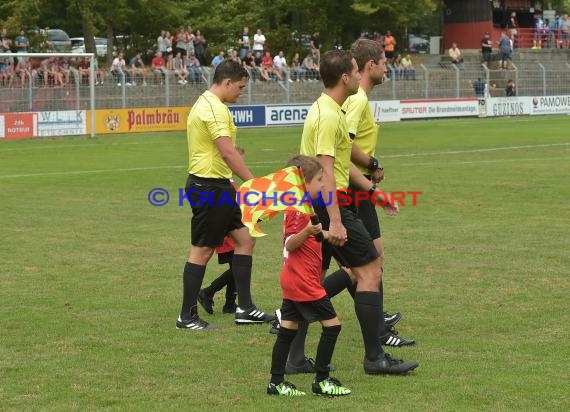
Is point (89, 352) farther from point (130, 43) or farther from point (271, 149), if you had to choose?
point (130, 43)

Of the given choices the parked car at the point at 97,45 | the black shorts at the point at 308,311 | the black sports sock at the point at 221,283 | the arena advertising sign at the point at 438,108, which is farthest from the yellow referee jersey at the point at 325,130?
the parked car at the point at 97,45

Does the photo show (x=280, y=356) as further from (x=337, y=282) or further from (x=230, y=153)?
(x=230, y=153)

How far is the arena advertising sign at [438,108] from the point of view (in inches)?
1711

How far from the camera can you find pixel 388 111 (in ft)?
141

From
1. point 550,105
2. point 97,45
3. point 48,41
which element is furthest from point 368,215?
point 97,45

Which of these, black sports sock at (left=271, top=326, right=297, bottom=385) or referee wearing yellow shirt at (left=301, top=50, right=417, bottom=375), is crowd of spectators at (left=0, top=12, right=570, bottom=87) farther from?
black sports sock at (left=271, top=326, right=297, bottom=385)

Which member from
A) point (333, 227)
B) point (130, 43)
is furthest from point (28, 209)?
point (130, 43)

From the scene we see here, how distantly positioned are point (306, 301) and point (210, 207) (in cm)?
216

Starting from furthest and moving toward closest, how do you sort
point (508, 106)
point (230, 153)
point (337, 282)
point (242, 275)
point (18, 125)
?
point (508, 106)
point (18, 125)
point (242, 275)
point (230, 153)
point (337, 282)

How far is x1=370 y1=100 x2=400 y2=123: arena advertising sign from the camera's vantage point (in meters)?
42.5

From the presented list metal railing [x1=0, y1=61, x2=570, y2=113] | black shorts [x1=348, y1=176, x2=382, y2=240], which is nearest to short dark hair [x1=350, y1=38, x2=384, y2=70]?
black shorts [x1=348, y1=176, x2=382, y2=240]

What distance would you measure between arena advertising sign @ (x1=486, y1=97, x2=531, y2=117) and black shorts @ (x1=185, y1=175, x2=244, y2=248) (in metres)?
38.1

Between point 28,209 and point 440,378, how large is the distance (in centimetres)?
1095

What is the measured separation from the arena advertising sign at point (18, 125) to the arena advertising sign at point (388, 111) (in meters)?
14.6
